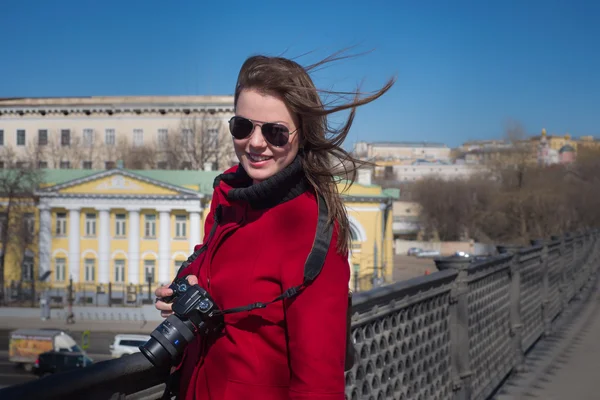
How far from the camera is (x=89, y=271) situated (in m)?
41.8

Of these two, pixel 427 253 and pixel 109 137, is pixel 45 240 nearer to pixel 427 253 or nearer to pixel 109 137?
pixel 109 137

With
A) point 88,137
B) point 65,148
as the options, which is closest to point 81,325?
point 65,148

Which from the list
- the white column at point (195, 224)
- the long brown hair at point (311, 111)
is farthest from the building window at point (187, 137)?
the long brown hair at point (311, 111)

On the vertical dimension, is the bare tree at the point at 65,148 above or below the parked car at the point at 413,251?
above

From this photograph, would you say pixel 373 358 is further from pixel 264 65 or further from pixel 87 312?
pixel 87 312

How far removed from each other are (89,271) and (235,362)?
1634 inches

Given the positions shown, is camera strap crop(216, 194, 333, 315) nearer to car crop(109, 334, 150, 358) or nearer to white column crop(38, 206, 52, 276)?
car crop(109, 334, 150, 358)

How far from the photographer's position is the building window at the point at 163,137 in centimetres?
6328

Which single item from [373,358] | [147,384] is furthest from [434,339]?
[147,384]

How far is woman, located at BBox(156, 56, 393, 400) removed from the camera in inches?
76.5

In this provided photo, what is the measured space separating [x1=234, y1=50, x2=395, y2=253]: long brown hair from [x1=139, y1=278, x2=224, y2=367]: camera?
0.37m

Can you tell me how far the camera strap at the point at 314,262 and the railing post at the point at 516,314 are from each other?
5143 mm

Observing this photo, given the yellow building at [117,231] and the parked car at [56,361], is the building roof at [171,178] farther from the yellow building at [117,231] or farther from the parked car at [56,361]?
the parked car at [56,361]

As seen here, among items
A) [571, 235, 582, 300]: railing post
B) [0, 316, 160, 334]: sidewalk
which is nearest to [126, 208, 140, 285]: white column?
[0, 316, 160, 334]: sidewalk
